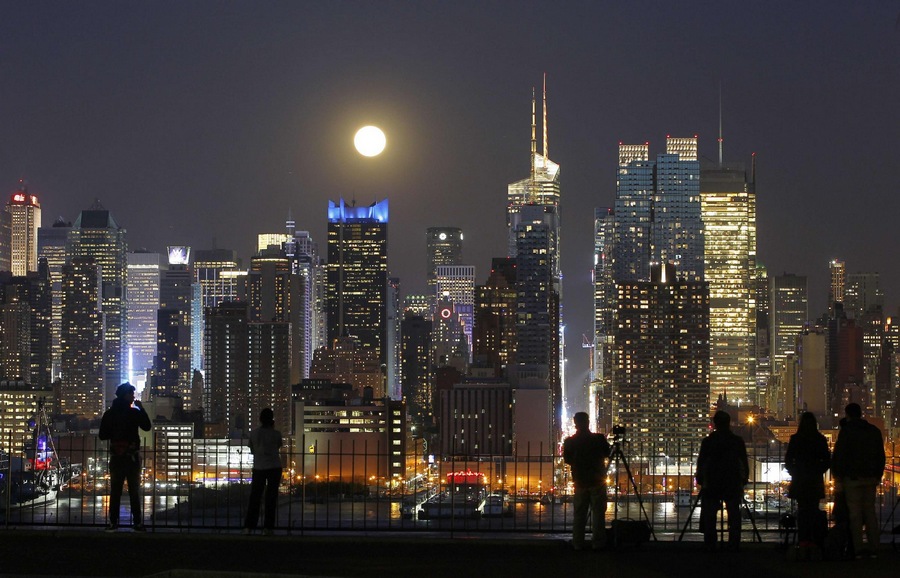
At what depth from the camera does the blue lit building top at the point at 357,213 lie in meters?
156

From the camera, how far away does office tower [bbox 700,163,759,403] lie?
422 feet

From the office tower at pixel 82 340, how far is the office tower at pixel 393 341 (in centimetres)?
2477

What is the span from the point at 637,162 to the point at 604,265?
14056 mm

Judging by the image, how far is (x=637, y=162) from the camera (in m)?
163

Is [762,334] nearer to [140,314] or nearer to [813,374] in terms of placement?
[813,374]

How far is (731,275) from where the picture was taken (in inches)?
5625

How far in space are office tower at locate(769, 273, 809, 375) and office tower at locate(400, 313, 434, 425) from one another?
33.2 metres

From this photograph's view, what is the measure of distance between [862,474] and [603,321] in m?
136

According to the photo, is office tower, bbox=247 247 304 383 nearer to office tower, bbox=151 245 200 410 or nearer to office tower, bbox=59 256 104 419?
office tower, bbox=151 245 200 410

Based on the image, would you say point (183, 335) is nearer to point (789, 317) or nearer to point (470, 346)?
point (470, 346)

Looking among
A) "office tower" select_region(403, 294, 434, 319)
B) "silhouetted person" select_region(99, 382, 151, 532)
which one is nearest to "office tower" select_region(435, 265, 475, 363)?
A: "office tower" select_region(403, 294, 434, 319)

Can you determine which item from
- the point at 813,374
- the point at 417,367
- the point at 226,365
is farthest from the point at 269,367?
the point at 813,374

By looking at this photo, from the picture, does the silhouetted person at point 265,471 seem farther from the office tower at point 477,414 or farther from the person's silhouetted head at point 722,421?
the office tower at point 477,414

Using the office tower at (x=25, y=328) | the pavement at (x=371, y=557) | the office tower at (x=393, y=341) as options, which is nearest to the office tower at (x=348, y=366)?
the office tower at (x=393, y=341)
